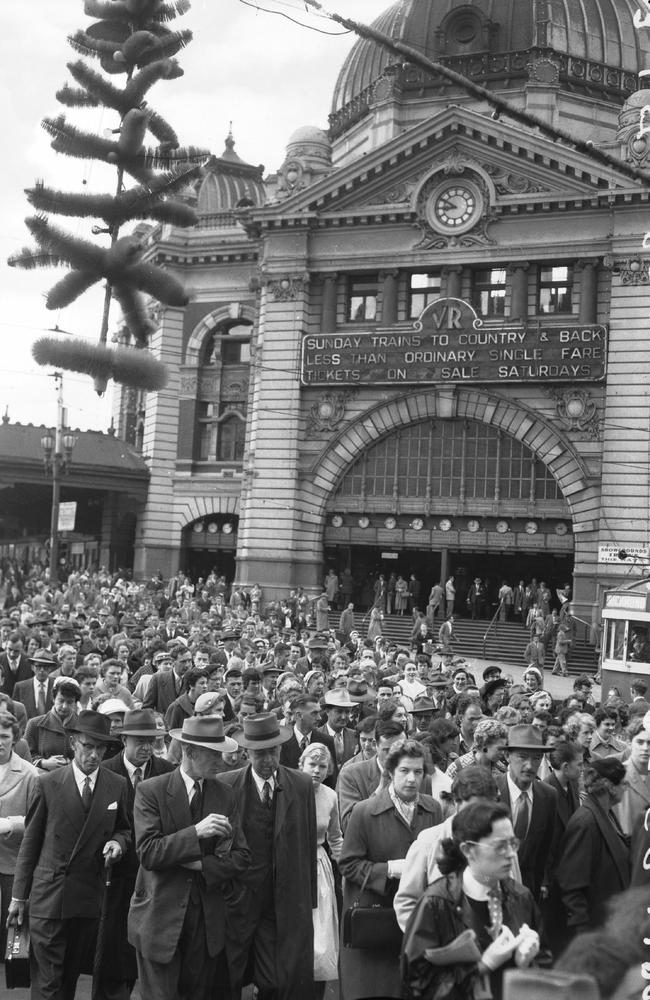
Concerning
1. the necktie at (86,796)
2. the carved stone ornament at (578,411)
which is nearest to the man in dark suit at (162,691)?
the necktie at (86,796)

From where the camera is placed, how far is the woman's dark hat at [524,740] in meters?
9.34

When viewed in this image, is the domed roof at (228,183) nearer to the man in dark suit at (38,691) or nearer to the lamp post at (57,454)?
the lamp post at (57,454)

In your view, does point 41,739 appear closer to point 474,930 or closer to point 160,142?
point 474,930

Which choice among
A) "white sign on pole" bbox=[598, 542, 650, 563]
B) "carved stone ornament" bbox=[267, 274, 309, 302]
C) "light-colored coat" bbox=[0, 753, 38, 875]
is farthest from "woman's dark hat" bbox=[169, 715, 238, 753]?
"carved stone ornament" bbox=[267, 274, 309, 302]

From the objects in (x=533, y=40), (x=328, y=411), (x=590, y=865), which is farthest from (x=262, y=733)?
(x=533, y=40)

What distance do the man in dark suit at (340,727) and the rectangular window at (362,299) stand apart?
35.2 m

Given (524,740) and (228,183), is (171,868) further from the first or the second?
(228,183)

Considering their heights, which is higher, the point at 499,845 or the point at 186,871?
the point at 499,845

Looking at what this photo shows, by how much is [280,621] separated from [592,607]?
34.7 feet

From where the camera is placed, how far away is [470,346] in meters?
43.5

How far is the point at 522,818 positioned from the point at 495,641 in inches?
1243

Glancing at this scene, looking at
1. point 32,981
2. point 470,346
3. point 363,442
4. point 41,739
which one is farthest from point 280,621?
point 32,981

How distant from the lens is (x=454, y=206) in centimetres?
4425

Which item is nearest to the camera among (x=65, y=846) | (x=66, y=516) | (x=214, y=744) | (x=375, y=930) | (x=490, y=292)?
(x=375, y=930)
